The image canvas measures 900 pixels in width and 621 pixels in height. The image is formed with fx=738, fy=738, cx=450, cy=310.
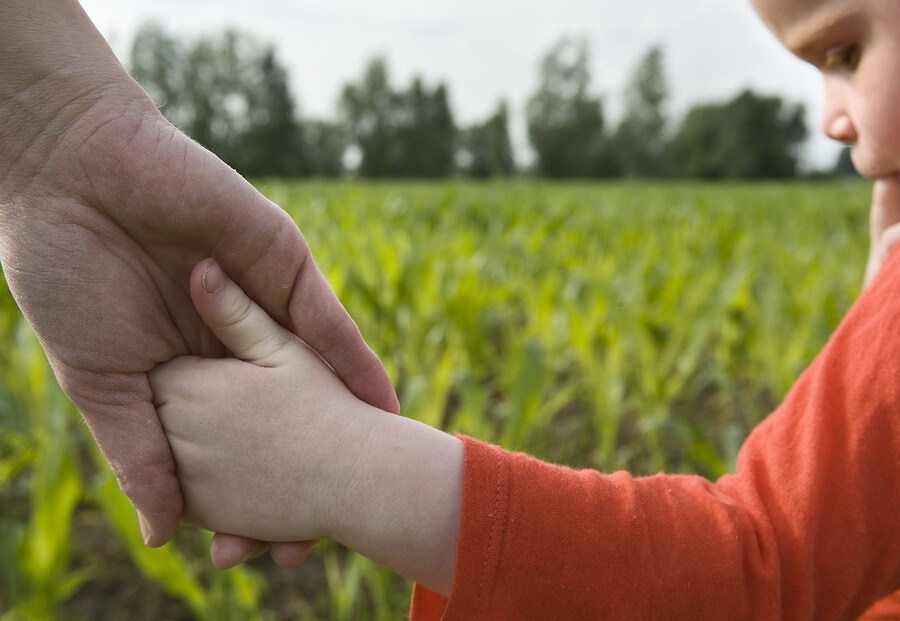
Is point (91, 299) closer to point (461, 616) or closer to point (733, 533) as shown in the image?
point (461, 616)

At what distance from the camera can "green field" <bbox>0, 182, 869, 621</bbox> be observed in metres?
1.16

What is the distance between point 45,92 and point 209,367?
0.71ft

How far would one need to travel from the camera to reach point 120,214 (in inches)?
20.0

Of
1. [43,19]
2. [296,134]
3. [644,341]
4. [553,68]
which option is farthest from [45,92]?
[553,68]

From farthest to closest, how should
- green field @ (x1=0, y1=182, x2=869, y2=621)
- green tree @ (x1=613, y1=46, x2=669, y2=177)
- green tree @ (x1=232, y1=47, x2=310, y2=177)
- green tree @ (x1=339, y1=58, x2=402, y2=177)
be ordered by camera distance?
green tree @ (x1=613, y1=46, x2=669, y2=177) → green tree @ (x1=339, y1=58, x2=402, y2=177) → green tree @ (x1=232, y1=47, x2=310, y2=177) → green field @ (x1=0, y1=182, x2=869, y2=621)

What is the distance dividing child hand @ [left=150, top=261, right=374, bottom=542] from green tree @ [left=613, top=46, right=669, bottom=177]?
37450mm

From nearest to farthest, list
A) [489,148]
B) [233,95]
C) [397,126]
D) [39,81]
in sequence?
[39,81], [233,95], [489,148], [397,126]

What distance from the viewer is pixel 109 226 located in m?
0.51

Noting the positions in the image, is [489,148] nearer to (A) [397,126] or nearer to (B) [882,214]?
(A) [397,126]

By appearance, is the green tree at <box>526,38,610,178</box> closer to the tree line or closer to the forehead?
the tree line

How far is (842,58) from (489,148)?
33.2 m

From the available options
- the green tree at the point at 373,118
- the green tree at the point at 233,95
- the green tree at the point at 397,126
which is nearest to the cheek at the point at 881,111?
the green tree at the point at 233,95

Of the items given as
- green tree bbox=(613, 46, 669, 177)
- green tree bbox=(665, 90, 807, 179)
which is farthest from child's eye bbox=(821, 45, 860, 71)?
green tree bbox=(613, 46, 669, 177)

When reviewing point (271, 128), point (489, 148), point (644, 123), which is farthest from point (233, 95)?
point (644, 123)
